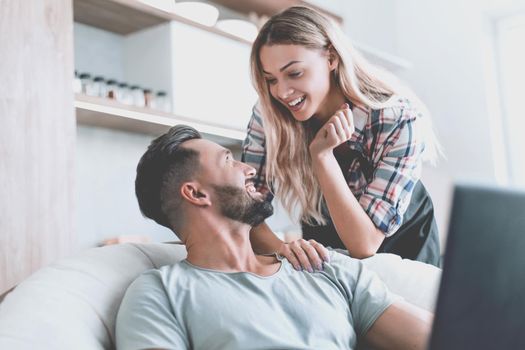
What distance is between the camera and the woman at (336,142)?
5.77 feet

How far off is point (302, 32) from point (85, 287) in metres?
0.87

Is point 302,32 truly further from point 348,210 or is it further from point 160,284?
point 160,284

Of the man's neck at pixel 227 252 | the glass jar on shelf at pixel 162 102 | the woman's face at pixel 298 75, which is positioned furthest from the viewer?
the glass jar on shelf at pixel 162 102

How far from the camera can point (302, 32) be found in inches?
73.5

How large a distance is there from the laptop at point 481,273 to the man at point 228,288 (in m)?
0.72

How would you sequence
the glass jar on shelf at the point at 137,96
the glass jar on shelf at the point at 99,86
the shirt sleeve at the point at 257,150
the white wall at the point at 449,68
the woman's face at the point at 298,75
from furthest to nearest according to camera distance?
the white wall at the point at 449,68 < the glass jar on shelf at the point at 137,96 < the glass jar on shelf at the point at 99,86 < the shirt sleeve at the point at 257,150 < the woman's face at the point at 298,75

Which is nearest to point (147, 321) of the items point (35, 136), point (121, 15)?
point (35, 136)

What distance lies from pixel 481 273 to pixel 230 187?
1.00m

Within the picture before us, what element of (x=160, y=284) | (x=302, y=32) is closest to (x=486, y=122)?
(x=302, y=32)

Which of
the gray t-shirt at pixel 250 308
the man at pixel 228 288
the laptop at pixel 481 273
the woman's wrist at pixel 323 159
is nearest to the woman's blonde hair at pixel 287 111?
the woman's wrist at pixel 323 159

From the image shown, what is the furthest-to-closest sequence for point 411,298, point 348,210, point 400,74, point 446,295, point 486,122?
point 400,74 → point 486,122 → point 348,210 → point 411,298 → point 446,295

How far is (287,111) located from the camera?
78.0 inches

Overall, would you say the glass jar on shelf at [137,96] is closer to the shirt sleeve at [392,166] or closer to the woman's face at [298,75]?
the woman's face at [298,75]

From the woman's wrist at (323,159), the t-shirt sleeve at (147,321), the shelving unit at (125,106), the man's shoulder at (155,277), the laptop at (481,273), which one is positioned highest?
the shelving unit at (125,106)
